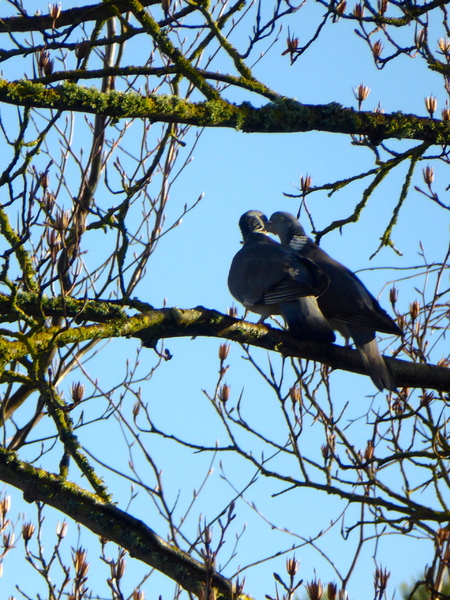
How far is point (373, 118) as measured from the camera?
346 cm

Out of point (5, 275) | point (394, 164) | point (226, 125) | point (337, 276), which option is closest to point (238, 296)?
point (337, 276)

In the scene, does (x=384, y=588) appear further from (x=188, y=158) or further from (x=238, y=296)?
(x=188, y=158)

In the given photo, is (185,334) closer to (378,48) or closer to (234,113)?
(234,113)

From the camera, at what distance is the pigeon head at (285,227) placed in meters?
6.27

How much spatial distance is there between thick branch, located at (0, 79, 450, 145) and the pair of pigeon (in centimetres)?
104

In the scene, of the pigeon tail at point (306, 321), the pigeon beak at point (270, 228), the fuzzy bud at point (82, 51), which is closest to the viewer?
the fuzzy bud at point (82, 51)

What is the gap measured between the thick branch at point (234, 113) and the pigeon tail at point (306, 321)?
998 millimetres

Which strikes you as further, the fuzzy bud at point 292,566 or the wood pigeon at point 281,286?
the wood pigeon at point 281,286

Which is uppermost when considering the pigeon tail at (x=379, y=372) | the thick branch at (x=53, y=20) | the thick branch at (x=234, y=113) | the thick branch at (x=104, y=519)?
the thick branch at (x=53, y=20)

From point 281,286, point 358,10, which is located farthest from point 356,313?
point 358,10

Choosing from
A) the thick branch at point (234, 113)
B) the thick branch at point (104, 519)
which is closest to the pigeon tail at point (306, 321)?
the thick branch at point (234, 113)

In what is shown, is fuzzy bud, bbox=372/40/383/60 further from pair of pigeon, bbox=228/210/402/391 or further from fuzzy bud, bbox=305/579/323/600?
fuzzy bud, bbox=305/579/323/600

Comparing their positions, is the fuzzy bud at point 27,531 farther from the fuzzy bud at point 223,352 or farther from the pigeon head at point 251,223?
the pigeon head at point 251,223

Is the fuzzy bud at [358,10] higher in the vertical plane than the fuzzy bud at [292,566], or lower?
higher
